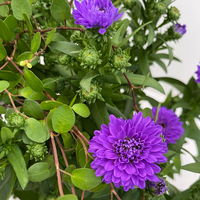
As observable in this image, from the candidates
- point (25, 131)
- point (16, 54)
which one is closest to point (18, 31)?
→ point (16, 54)

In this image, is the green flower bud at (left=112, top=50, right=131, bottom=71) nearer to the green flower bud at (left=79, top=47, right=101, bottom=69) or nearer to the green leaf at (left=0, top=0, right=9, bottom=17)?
the green flower bud at (left=79, top=47, right=101, bottom=69)

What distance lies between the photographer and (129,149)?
0.36 m

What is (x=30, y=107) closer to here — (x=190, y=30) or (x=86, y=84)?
(x=86, y=84)

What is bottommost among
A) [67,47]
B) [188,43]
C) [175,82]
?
[188,43]

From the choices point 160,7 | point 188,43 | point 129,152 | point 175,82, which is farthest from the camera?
point 188,43

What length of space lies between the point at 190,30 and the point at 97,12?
791 millimetres

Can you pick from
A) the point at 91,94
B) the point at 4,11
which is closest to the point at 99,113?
the point at 91,94

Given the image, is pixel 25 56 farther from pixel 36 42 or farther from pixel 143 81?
pixel 143 81

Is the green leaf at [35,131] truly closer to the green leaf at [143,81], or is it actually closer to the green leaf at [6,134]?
the green leaf at [6,134]

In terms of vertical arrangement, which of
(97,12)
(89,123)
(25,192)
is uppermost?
(97,12)

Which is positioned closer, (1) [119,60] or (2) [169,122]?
(1) [119,60]

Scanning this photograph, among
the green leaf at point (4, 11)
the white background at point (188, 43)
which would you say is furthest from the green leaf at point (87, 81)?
the white background at point (188, 43)

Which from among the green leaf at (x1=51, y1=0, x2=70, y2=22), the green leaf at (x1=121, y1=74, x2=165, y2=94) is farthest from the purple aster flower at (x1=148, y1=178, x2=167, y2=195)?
the green leaf at (x1=51, y1=0, x2=70, y2=22)

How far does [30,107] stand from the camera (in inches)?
15.6
